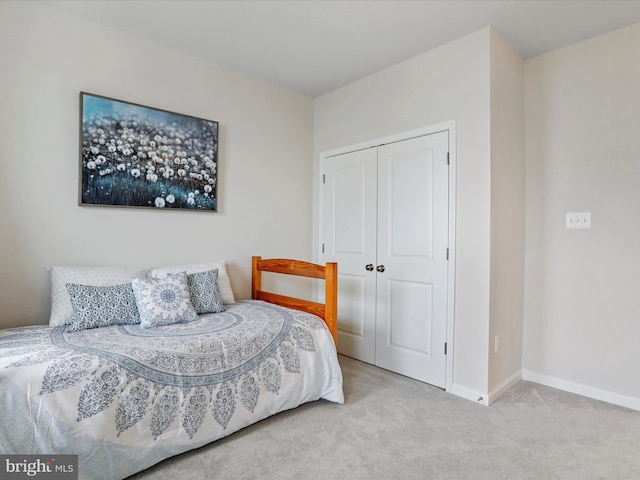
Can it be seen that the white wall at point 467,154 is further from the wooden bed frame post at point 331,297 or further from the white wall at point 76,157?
the white wall at point 76,157

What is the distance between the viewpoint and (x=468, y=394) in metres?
2.43

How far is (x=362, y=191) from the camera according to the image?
10.4 ft

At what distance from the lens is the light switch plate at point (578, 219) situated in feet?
8.27

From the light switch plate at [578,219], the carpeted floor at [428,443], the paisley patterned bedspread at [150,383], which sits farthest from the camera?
the light switch plate at [578,219]

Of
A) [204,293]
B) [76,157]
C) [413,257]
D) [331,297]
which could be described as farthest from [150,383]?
[413,257]

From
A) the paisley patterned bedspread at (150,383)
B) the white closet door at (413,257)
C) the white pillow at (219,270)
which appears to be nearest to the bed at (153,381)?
the paisley patterned bedspread at (150,383)

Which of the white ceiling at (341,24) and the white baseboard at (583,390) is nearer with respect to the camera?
the white ceiling at (341,24)

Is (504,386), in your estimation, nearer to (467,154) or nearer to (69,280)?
(467,154)

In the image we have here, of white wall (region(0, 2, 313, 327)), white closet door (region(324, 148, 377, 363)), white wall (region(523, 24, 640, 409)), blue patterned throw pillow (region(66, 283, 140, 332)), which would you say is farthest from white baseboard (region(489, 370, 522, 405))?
blue patterned throw pillow (region(66, 283, 140, 332))

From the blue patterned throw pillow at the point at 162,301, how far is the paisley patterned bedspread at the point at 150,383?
0.07 m

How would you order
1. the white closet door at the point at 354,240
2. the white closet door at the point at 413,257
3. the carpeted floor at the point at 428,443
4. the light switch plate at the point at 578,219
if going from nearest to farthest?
the carpeted floor at the point at 428,443
the light switch plate at the point at 578,219
the white closet door at the point at 413,257
the white closet door at the point at 354,240

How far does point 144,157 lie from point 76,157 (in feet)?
1.32

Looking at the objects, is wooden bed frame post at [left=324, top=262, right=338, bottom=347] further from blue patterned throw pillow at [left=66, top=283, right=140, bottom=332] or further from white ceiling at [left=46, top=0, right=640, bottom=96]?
white ceiling at [left=46, top=0, right=640, bottom=96]

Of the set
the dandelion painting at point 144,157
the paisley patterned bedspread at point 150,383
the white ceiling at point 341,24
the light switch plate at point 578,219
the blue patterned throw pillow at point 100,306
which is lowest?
the paisley patterned bedspread at point 150,383
